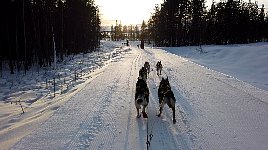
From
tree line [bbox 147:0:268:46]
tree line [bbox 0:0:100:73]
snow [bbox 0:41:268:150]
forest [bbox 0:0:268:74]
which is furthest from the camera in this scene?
tree line [bbox 147:0:268:46]

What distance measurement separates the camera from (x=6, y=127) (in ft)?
28.1

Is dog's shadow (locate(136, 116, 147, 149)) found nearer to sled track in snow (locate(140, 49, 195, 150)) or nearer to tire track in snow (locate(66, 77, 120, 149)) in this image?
sled track in snow (locate(140, 49, 195, 150))

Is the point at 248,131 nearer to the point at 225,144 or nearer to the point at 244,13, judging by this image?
the point at 225,144

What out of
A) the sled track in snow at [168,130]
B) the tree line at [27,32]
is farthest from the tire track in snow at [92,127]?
the tree line at [27,32]

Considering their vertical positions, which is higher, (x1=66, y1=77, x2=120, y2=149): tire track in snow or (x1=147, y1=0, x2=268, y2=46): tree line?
(x1=147, y1=0, x2=268, y2=46): tree line

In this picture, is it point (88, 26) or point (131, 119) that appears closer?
point (131, 119)

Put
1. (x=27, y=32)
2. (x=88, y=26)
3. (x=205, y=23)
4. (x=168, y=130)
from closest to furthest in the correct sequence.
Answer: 1. (x=168, y=130)
2. (x=27, y=32)
3. (x=88, y=26)
4. (x=205, y=23)

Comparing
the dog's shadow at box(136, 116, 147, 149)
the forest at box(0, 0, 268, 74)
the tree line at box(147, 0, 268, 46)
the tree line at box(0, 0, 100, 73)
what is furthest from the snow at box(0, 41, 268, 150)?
the tree line at box(147, 0, 268, 46)

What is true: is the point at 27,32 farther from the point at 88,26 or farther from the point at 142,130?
the point at 142,130

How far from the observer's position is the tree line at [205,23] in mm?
59562

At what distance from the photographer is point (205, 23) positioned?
6322cm

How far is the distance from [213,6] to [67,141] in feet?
202

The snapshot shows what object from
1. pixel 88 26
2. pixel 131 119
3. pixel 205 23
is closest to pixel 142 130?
pixel 131 119

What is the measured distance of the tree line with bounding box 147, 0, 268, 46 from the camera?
195 ft
